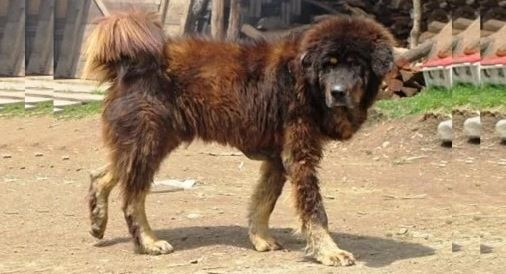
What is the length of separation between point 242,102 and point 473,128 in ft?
14.4

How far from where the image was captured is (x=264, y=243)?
662cm

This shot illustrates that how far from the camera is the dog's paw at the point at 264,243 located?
21.7ft

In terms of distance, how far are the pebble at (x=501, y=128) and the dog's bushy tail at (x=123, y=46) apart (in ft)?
14.7

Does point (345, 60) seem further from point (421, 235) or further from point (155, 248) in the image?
point (155, 248)

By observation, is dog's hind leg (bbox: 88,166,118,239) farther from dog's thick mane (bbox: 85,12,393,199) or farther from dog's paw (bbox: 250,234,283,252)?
dog's paw (bbox: 250,234,283,252)

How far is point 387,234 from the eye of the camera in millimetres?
7105

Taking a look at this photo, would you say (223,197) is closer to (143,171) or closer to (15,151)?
(143,171)

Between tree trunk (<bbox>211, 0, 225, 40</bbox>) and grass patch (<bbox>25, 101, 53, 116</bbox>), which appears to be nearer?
tree trunk (<bbox>211, 0, 225, 40</bbox>)

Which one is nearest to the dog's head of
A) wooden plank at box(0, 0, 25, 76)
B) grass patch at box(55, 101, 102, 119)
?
grass patch at box(55, 101, 102, 119)

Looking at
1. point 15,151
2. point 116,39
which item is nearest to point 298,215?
point 116,39

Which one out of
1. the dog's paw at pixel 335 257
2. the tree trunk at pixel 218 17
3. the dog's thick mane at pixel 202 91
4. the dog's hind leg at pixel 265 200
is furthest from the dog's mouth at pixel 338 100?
the tree trunk at pixel 218 17

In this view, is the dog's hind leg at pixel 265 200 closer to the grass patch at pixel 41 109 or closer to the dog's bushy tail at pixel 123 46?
the dog's bushy tail at pixel 123 46

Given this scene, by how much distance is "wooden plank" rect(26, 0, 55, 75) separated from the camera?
613 inches

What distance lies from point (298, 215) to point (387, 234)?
1119 mm
